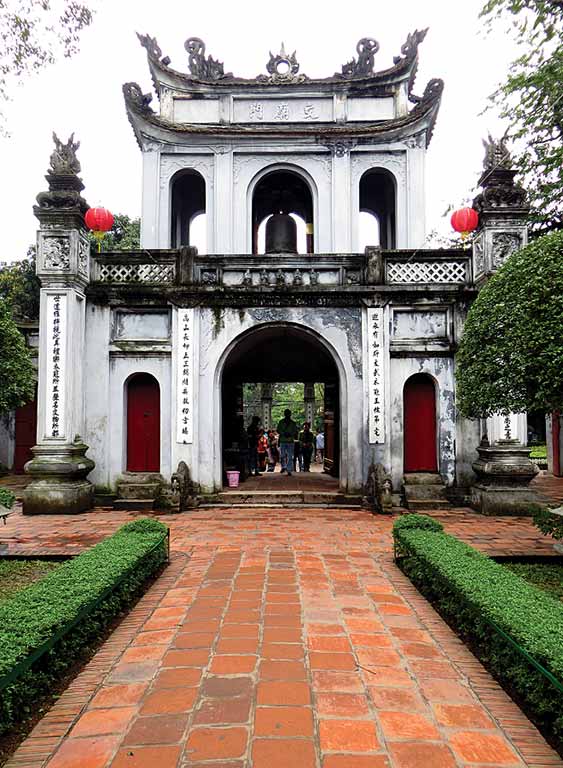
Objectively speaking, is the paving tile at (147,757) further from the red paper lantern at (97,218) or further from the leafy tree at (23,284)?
the leafy tree at (23,284)

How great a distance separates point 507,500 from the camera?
981 centimetres

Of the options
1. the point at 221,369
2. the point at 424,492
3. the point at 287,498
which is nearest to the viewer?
the point at 424,492

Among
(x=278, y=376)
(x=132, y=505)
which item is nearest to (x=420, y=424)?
(x=278, y=376)

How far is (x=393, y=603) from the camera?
5.09 m

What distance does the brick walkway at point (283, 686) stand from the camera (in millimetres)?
2791

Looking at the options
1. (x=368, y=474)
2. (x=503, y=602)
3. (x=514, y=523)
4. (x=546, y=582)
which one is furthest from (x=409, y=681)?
(x=368, y=474)

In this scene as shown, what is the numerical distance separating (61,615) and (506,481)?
27.5ft

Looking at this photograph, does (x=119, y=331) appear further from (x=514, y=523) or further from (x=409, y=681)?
(x=409, y=681)

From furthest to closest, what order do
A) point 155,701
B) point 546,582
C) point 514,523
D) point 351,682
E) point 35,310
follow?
point 35,310
point 514,523
point 546,582
point 351,682
point 155,701

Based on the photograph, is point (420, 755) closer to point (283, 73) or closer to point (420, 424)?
point (420, 424)

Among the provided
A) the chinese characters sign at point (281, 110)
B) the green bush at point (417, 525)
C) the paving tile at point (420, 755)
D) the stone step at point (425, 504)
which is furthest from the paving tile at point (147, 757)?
the chinese characters sign at point (281, 110)

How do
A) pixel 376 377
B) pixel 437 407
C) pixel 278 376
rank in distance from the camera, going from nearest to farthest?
pixel 376 377, pixel 437 407, pixel 278 376

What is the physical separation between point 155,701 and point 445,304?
30.7 ft

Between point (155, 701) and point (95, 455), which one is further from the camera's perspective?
point (95, 455)
